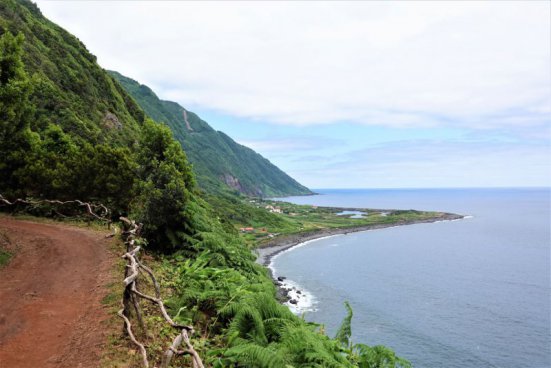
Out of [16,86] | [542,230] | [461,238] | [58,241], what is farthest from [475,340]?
[542,230]

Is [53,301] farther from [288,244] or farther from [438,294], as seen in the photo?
[288,244]

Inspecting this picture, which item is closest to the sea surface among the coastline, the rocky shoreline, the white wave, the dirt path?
the white wave

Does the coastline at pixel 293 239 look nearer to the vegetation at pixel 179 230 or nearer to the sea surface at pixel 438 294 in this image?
the sea surface at pixel 438 294

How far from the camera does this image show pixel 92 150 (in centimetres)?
2823

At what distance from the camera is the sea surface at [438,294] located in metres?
44.9

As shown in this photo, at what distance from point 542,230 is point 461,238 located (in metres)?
46.9

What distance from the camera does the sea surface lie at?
44875 millimetres

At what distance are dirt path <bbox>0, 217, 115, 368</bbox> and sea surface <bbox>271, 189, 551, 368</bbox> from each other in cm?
3620

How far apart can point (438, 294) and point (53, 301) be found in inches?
2696

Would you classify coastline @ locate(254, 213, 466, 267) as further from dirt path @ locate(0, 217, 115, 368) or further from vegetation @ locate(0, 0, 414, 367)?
dirt path @ locate(0, 217, 115, 368)

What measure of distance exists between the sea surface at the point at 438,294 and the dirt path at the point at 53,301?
36.2 meters

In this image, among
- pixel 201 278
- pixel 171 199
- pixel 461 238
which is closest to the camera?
pixel 201 278

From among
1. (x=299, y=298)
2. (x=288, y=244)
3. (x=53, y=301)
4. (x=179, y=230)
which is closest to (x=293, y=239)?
(x=288, y=244)

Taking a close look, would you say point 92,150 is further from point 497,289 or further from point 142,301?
point 497,289
